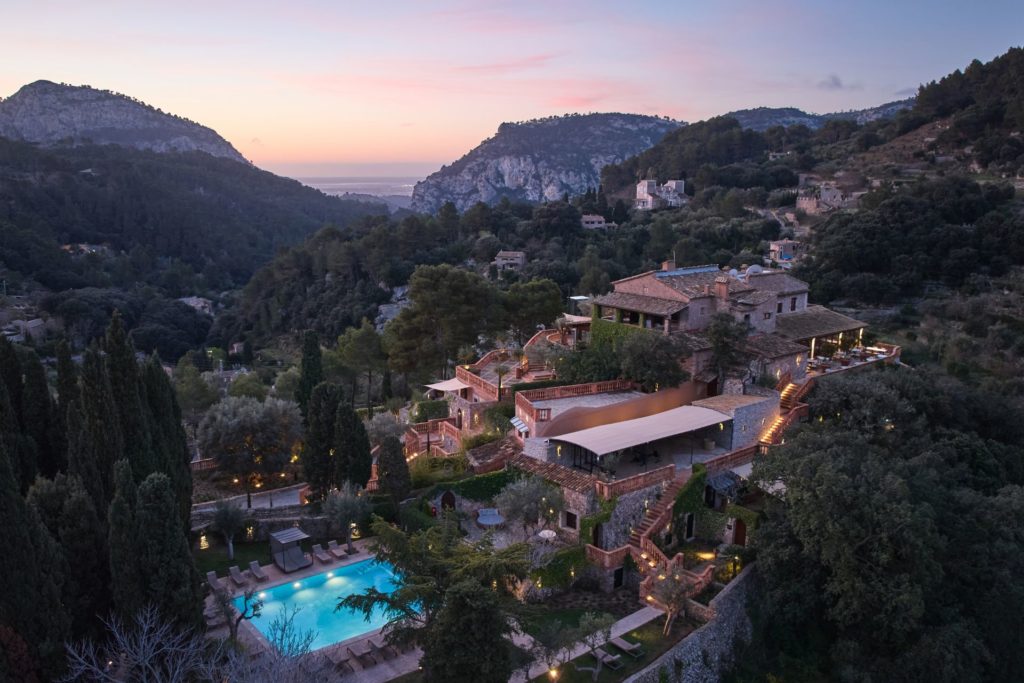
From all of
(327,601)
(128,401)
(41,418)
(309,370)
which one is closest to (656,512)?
(327,601)

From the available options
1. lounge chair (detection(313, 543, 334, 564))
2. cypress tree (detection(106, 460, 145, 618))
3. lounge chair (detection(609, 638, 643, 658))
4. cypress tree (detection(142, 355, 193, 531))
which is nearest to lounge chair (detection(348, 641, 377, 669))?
cypress tree (detection(106, 460, 145, 618))

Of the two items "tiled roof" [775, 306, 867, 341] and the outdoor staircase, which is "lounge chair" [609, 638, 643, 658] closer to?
the outdoor staircase

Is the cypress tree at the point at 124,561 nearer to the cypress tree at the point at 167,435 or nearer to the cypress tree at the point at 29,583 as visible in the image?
the cypress tree at the point at 29,583

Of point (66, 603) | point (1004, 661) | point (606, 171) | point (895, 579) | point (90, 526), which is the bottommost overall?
point (1004, 661)

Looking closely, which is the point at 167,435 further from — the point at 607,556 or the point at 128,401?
the point at 607,556

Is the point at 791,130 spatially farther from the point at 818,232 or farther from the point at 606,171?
the point at 818,232

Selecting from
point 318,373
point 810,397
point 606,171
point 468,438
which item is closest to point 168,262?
point 606,171
